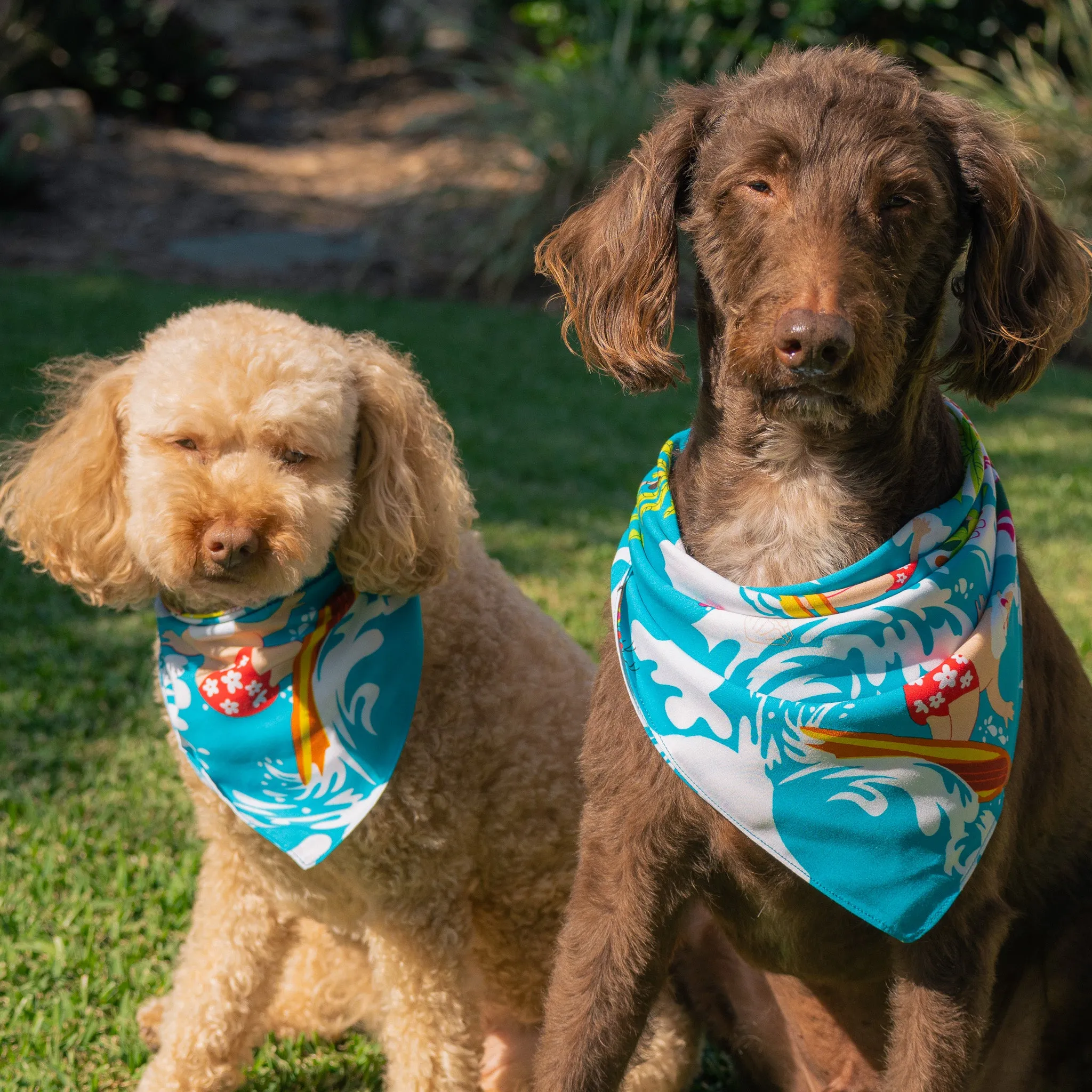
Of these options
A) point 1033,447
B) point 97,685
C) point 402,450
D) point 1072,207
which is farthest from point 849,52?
point 1072,207

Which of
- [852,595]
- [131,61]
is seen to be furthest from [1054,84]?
[852,595]

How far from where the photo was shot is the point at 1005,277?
1958 mm

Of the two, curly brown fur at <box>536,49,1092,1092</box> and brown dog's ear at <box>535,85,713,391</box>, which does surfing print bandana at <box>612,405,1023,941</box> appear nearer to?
curly brown fur at <box>536,49,1092,1092</box>

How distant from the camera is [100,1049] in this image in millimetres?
2721

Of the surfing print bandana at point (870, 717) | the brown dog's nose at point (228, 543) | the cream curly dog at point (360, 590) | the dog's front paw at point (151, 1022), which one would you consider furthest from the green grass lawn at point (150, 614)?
the brown dog's nose at point (228, 543)

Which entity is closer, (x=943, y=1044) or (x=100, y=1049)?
(x=943, y=1044)

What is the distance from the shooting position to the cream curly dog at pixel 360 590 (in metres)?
2.32

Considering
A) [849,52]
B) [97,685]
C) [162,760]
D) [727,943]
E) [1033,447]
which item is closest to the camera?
[849,52]

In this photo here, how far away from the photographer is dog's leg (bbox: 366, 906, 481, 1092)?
8.27ft

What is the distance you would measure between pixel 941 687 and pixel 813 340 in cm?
62

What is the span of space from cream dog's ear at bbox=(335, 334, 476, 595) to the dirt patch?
24.4 ft

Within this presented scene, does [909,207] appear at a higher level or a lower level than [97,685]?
higher

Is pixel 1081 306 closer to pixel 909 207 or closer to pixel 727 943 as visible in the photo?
pixel 909 207

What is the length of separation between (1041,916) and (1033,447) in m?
5.03
